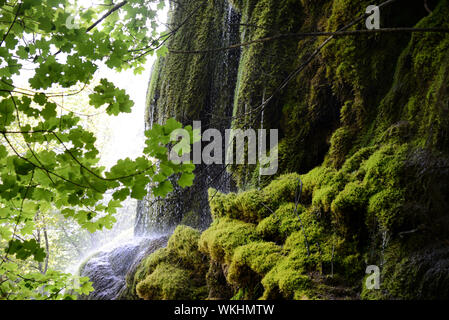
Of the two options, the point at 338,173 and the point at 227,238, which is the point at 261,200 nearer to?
the point at 227,238

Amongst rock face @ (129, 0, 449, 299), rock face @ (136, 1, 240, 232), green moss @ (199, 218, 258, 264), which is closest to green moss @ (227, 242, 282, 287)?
rock face @ (129, 0, 449, 299)

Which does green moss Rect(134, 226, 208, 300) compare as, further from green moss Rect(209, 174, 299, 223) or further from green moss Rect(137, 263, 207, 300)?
green moss Rect(209, 174, 299, 223)

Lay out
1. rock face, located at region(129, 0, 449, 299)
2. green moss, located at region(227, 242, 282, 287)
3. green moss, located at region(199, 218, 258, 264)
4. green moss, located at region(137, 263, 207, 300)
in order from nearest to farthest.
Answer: rock face, located at region(129, 0, 449, 299) < green moss, located at region(227, 242, 282, 287) < green moss, located at region(199, 218, 258, 264) < green moss, located at region(137, 263, 207, 300)

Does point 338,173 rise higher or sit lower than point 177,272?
higher

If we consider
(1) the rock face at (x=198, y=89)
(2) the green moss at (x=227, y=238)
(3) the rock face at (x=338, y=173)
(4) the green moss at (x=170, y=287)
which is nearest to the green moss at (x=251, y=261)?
(3) the rock face at (x=338, y=173)

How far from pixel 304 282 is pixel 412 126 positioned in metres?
1.45

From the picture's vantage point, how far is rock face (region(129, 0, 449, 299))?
1912mm

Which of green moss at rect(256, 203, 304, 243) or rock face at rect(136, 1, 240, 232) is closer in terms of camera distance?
green moss at rect(256, 203, 304, 243)

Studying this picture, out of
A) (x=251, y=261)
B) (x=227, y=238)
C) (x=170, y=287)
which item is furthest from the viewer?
(x=170, y=287)

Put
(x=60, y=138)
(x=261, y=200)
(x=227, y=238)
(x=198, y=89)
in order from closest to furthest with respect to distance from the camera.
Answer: (x=60, y=138), (x=227, y=238), (x=261, y=200), (x=198, y=89)

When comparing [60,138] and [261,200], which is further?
[261,200]

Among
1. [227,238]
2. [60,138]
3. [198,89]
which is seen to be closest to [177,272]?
[227,238]

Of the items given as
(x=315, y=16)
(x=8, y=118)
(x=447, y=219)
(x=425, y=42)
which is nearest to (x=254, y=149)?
(x=315, y=16)

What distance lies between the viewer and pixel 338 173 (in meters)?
2.58
